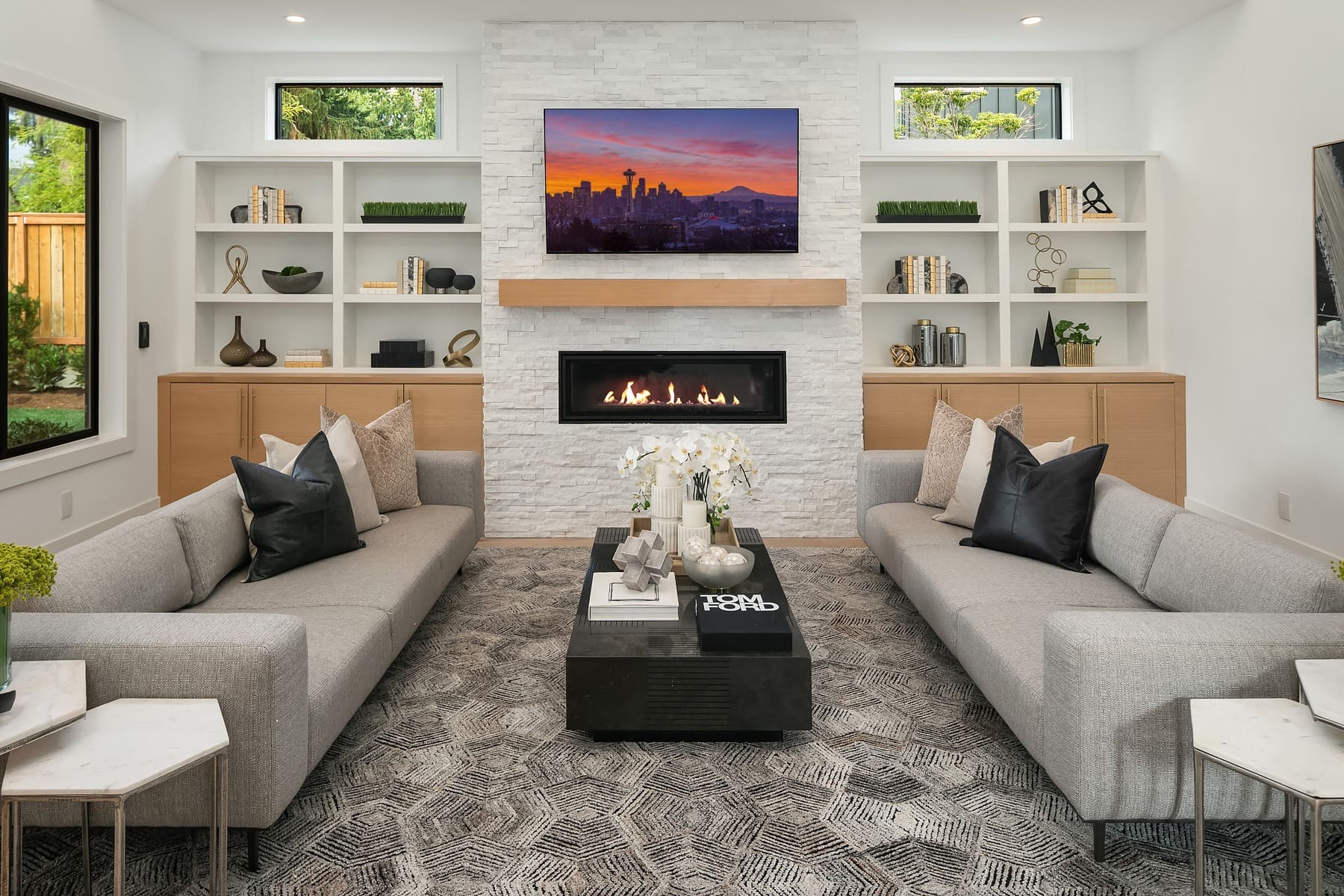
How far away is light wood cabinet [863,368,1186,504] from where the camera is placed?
5402 millimetres

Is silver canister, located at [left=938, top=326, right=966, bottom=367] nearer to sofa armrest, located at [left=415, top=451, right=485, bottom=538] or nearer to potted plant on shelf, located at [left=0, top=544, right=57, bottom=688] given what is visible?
sofa armrest, located at [left=415, top=451, right=485, bottom=538]

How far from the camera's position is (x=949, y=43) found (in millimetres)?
5645

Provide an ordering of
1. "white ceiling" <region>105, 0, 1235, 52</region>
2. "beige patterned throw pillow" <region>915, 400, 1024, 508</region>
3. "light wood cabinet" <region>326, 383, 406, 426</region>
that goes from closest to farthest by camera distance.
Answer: "beige patterned throw pillow" <region>915, 400, 1024, 508</region> < "white ceiling" <region>105, 0, 1235, 52</region> < "light wood cabinet" <region>326, 383, 406, 426</region>

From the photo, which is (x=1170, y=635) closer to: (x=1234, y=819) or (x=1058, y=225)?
(x=1234, y=819)

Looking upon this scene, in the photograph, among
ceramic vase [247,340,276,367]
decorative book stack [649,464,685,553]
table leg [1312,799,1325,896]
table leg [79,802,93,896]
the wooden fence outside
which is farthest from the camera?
ceramic vase [247,340,276,367]

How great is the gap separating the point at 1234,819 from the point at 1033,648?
61 centimetres

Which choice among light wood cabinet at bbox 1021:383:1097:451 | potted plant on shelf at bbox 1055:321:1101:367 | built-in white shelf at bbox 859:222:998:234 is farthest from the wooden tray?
potted plant on shelf at bbox 1055:321:1101:367

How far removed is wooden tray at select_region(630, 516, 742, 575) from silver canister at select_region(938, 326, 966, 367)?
2542mm

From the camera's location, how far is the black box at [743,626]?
257 cm

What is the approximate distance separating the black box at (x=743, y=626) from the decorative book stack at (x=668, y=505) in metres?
0.47

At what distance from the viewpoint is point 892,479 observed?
429 centimetres

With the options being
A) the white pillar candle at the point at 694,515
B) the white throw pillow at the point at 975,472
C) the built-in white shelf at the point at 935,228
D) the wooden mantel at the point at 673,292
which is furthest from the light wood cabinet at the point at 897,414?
the white pillar candle at the point at 694,515

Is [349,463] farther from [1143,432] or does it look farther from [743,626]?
[1143,432]

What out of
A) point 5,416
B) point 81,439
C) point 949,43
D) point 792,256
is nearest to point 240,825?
point 5,416
